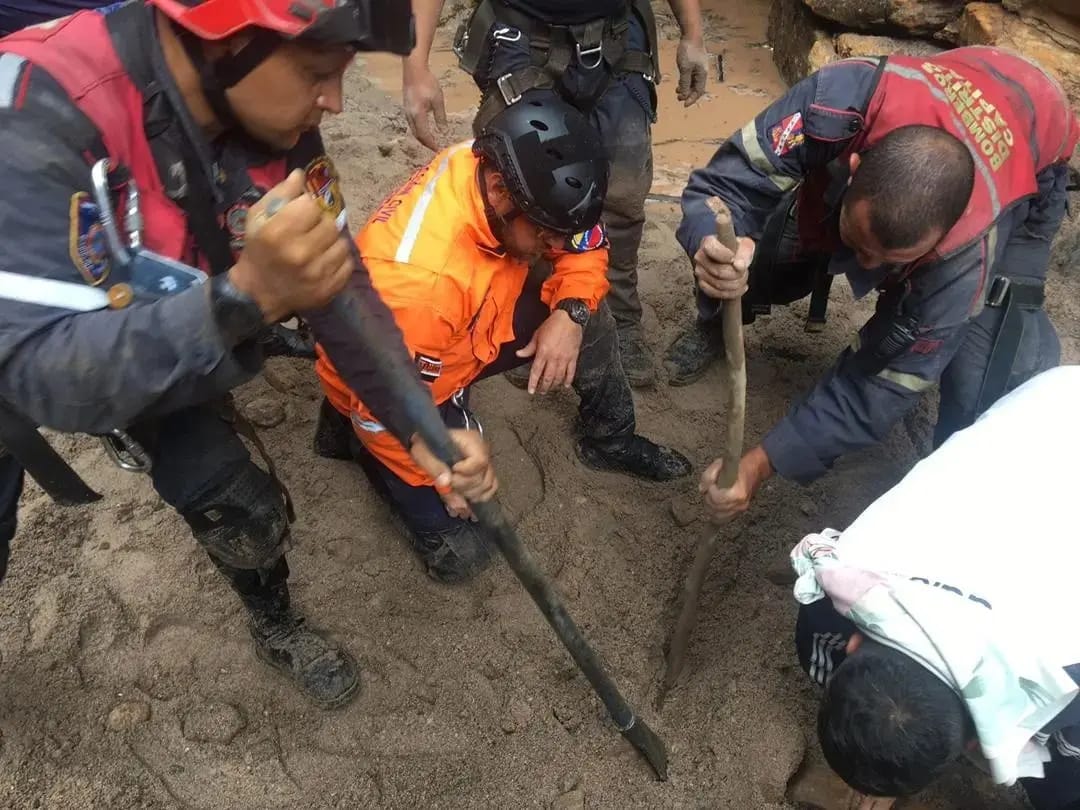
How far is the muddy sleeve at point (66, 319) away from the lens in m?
1.20

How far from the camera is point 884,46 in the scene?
4.69 meters

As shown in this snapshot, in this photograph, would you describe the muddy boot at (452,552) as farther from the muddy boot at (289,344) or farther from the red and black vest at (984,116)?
the red and black vest at (984,116)

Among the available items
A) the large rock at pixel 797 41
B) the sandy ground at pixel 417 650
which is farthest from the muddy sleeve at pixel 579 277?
the large rock at pixel 797 41

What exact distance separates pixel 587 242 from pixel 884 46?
321cm

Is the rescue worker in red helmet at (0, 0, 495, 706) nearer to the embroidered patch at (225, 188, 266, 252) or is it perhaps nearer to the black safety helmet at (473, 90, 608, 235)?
the embroidered patch at (225, 188, 266, 252)

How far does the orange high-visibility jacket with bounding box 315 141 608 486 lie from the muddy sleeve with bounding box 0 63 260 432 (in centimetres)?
76

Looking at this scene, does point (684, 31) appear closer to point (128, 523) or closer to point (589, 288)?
point (589, 288)

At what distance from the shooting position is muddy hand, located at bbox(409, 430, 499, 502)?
Result: 158cm

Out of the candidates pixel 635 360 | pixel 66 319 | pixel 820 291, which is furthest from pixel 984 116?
pixel 66 319

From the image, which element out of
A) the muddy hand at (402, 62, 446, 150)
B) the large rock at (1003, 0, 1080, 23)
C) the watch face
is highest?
the muddy hand at (402, 62, 446, 150)

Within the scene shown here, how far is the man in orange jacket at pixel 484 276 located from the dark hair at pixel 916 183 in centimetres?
67

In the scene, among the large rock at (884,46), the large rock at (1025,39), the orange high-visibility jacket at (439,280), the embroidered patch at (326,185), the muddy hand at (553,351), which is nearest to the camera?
the embroidered patch at (326,185)

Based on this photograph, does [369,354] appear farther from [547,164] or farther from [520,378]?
[520,378]

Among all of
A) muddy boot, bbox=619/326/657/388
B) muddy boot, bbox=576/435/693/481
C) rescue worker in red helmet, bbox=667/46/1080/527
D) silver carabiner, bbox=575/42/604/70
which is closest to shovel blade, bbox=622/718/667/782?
rescue worker in red helmet, bbox=667/46/1080/527
